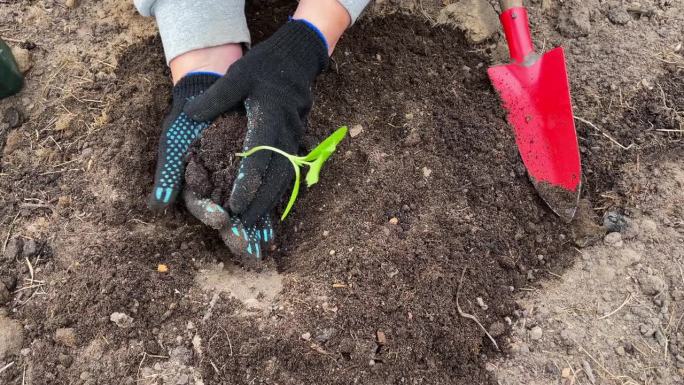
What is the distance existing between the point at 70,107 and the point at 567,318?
181cm

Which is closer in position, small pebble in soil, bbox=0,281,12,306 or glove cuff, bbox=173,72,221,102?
small pebble in soil, bbox=0,281,12,306

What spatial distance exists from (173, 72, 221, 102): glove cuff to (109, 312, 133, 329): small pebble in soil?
2.33 feet

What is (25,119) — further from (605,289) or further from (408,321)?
(605,289)

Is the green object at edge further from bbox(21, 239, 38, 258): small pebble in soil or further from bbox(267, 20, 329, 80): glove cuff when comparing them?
bbox(267, 20, 329, 80): glove cuff

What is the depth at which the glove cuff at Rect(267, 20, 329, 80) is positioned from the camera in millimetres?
1697

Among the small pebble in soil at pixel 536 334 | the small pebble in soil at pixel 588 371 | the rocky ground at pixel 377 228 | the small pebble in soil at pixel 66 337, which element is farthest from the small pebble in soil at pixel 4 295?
the small pebble in soil at pixel 588 371

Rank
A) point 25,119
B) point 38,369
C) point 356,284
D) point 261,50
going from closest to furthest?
point 38,369 → point 356,284 → point 261,50 → point 25,119

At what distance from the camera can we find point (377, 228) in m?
1.63

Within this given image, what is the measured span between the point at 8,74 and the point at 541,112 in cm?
188

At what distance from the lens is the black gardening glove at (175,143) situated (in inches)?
62.1

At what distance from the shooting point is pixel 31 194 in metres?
1.68

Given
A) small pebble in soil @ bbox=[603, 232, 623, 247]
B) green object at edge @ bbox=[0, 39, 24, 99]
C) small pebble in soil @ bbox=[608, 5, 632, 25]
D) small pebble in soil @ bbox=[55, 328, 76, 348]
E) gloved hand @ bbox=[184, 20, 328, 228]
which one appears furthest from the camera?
small pebble in soil @ bbox=[608, 5, 632, 25]

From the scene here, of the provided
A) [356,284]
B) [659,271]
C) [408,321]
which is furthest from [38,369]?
[659,271]

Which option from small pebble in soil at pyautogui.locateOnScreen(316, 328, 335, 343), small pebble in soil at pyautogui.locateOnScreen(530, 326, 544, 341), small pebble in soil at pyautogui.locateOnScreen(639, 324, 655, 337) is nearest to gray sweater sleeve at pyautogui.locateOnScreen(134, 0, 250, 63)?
small pebble in soil at pyautogui.locateOnScreen(316, 328, 335, 343)
